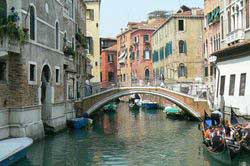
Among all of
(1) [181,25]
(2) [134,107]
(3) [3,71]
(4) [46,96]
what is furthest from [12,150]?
(2) [134,107]

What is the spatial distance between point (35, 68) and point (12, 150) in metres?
5.57

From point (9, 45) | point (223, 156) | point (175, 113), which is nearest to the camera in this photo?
point (223, 156)

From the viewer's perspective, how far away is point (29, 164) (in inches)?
531

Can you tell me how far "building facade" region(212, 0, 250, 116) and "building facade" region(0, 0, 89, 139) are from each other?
6.98 meters

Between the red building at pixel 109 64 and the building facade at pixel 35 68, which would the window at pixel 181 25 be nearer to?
the building facade at pixel 35 68

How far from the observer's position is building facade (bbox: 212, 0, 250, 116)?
17.5 metres

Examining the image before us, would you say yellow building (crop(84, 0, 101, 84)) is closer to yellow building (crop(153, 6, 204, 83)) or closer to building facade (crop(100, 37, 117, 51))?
yellow building (crop(153, 6, 204, 83))

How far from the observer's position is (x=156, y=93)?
29969mm

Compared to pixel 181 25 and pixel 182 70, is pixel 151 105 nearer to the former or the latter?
pixel 182 70

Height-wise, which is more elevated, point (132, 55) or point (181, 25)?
point (181, 25)

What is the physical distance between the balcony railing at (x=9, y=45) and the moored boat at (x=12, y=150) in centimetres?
277

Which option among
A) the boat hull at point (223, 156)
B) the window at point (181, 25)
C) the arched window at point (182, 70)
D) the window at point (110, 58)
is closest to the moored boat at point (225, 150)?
the boat hull at point (223, 156)

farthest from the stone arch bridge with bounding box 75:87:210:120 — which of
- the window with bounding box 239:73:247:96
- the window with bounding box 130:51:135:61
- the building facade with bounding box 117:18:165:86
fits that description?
the window with bounding box 130:51:135:61

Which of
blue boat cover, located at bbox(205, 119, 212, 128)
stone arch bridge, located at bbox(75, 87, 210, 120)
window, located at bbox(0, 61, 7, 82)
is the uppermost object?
window, located at bbox(0, 61, 7, 82)
